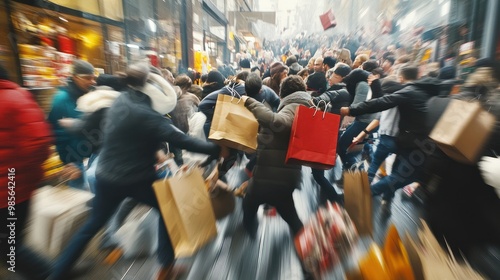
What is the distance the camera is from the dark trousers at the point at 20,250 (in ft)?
6.14

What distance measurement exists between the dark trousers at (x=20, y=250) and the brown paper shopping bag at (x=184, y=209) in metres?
0.96

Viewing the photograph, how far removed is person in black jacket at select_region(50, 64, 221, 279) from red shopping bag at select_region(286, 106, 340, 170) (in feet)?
1.92

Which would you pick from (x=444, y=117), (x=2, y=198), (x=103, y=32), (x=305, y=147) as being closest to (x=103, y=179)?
(x=2, y=198)

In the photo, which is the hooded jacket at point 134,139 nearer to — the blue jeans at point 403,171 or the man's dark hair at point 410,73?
the blue jeans at point 403,171

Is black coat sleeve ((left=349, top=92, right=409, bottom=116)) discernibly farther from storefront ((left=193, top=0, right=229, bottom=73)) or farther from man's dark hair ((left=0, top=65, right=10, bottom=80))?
storefront ((left=193, top=0, right=229, bottom=73))

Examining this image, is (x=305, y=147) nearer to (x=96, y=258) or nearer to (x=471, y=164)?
(x=471, y=164)

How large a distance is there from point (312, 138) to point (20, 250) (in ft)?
7.27

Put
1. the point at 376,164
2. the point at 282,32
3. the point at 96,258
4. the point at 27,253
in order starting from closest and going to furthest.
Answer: the point at 27,253, the point at 96,258, the point at 376,164, the point at 282,32

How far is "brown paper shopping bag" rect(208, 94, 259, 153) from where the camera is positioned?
2008mm

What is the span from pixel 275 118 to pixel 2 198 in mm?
1859

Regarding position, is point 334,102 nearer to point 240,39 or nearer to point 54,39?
point 54,39

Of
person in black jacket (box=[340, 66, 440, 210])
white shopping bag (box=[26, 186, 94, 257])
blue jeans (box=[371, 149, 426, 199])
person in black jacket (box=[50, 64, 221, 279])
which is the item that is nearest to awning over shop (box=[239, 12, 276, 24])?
person in black jacket (box=[340, 66, 440, 210])

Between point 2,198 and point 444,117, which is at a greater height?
point 444,117

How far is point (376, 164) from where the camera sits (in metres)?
3.64
